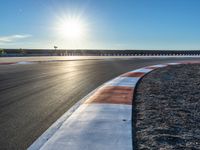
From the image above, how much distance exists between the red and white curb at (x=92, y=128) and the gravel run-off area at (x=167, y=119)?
198mm

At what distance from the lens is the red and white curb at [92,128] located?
3844 mm

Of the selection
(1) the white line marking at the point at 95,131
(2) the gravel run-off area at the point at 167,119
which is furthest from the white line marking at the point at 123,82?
(1) the white line marking at the point at 95,131

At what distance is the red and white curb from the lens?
384 cm

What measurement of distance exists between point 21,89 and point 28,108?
2551 mm

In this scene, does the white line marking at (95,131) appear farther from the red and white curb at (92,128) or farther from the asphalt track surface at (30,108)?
the asphalt track surface at (30,108)

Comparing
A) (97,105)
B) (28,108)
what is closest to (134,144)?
(97,105)

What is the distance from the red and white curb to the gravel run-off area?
20 cm

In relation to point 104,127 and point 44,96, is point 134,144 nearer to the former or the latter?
point 104,127

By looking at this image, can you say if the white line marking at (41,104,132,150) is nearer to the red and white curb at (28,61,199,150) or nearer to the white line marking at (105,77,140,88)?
the red and white curb at (28,61,199,150)

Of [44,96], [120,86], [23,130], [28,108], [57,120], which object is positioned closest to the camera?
[23,130]

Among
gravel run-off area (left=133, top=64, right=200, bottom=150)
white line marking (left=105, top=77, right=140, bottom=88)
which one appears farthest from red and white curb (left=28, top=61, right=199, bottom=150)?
white line marking (left=105, top=77, right=140, bottom=88)

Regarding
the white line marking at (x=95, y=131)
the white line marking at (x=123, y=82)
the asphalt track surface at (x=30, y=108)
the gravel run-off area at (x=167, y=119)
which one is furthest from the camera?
the white line marking at (x=123, y=82)

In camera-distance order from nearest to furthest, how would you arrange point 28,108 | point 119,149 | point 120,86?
point 119,149 < point 28,108 < point 120,86

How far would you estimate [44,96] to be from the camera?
7559 millimetres
